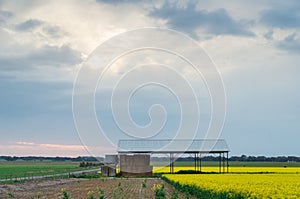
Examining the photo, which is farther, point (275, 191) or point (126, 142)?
point (126, 142)

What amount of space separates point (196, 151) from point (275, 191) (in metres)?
50.7

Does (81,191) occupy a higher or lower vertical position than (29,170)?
lower

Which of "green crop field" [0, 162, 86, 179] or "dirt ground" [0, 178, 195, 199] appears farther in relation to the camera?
"green crop field" [0, 162, 86, 179]

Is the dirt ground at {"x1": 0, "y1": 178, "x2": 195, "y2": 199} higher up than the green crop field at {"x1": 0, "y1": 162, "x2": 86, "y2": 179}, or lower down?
lower down

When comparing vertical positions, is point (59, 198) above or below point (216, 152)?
below

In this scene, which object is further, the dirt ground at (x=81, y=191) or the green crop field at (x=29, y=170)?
the green crop field at (x=29, y=170)

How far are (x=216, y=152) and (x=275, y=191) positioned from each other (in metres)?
53.0

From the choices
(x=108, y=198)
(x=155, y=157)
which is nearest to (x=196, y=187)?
(x=108, y=198)

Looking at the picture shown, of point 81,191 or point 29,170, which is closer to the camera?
point 81,191

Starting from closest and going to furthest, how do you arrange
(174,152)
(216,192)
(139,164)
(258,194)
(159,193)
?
(159,193), (258,194), (216,192), (139,164), (174,152)

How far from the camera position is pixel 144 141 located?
2933 inches

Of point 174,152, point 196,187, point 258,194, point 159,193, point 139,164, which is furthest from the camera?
point 174,152

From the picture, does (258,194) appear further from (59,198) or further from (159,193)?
(59,198)

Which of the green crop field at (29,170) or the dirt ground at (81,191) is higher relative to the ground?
the green crop field at (29,170)
